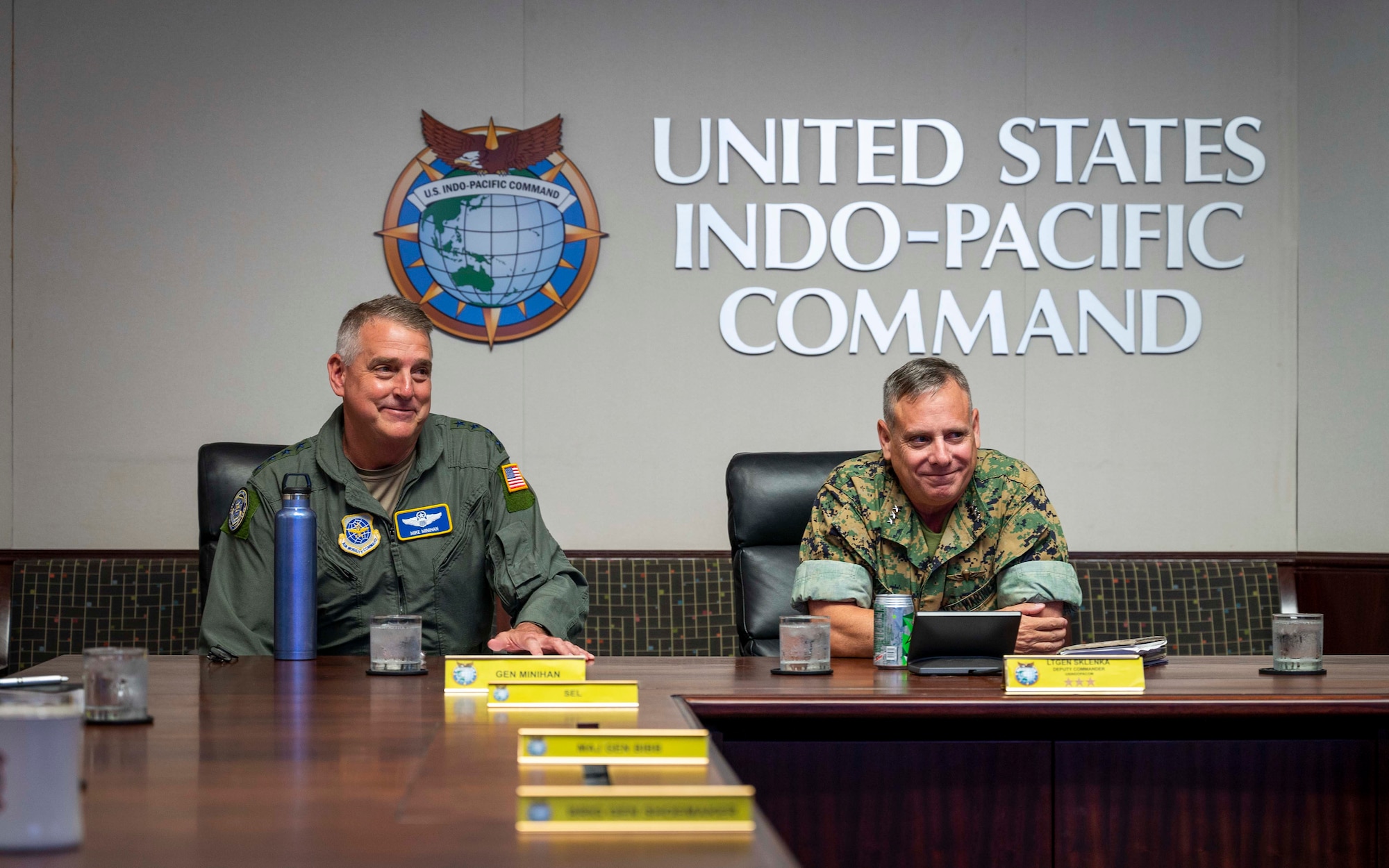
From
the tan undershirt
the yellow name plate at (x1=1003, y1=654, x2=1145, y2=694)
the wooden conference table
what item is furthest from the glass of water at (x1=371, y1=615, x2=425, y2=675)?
the yellow name plate at (x1=1003, y1=654, x2=1145, y2=694)

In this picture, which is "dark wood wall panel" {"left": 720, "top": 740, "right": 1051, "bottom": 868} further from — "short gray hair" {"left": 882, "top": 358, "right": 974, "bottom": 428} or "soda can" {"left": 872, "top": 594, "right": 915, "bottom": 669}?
"short gray hair" {"left": 882, "top": 358, "right": 974, "bottom": 428}

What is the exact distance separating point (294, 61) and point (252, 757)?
2.93 meters

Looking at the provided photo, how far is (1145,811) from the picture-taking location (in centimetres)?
181

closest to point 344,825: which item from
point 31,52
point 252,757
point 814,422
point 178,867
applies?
point 178,867

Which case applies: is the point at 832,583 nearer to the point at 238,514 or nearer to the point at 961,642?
the point at 961,642

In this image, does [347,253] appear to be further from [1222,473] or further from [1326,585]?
[1326,585]

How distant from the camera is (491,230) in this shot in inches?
145

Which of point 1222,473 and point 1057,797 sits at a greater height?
point 1222,473

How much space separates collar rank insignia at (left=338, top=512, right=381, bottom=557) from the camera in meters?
2.42

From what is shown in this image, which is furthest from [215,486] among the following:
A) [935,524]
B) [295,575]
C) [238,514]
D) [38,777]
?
[38,777]

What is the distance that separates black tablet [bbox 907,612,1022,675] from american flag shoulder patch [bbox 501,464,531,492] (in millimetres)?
906

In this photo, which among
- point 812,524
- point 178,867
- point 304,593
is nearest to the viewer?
point 178,867

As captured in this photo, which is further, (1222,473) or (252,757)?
(1222,473)

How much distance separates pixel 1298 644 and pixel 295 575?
1640 mm
